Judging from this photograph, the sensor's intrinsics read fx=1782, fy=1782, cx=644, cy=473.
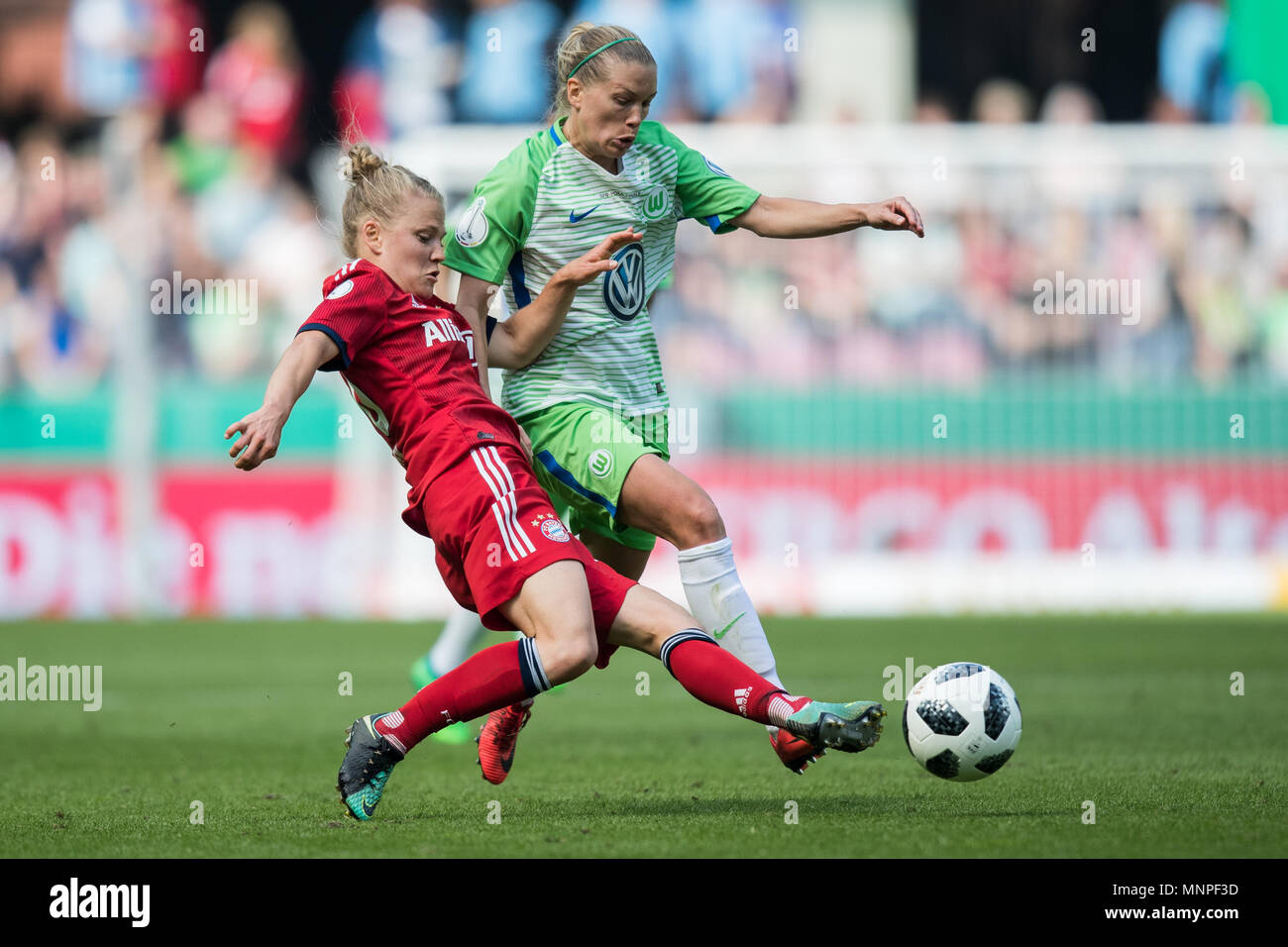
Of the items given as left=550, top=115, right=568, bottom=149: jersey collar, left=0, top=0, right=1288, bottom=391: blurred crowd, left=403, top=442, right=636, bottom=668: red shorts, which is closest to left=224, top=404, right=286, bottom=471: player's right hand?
left=403, top=442, right=636, bottom=668: red shorts

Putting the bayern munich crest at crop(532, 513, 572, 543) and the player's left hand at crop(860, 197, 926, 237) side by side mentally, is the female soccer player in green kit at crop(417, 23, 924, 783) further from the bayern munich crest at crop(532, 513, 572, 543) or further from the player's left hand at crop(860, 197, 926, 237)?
the bayern munich crest at crop(532, 513, 572, 543)

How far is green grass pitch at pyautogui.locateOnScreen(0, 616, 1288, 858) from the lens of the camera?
4.49 meters

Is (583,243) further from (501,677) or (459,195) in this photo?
(459,195)

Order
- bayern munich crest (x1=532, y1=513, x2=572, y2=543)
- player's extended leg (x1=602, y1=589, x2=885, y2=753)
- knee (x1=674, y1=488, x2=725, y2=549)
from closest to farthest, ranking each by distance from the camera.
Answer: player's extended leg (x1=602, y1=589, x2=885, y2=753) → bayern munich crest (x1=532, y1=513, x2=572, y2=543) → knee (x1=674, y1=488, x2=725, y2=549)

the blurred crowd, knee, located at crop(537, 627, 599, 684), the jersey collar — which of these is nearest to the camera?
knee, located at crop(537, 627, 599, 684)

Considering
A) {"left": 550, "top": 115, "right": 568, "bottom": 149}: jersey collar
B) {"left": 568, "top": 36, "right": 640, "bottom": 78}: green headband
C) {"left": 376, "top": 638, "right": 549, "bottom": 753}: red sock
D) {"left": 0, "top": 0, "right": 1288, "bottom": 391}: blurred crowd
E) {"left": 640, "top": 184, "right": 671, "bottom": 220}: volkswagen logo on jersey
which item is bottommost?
{"left": 376, "top": 638, "right": 549, "bottom": 753}: red sock

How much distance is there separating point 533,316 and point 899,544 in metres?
8.90

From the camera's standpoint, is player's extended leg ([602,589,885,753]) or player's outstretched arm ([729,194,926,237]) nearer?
player's extended leg ([602,589,885,753])

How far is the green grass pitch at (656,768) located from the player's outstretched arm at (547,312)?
4.47ft

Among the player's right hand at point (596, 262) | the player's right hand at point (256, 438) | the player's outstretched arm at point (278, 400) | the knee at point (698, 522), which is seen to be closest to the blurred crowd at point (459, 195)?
the knee at point (698, 522)

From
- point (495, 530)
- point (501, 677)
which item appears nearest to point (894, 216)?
point (495, 530)

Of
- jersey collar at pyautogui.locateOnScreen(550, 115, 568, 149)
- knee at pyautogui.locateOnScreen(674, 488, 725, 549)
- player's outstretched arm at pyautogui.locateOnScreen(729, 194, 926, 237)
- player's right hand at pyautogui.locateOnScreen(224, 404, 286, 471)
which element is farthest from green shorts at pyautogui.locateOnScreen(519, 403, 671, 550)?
player's right hand at pyautogui.locateOnScreen(224, 404, 286, 471)

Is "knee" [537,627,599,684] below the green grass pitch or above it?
above
